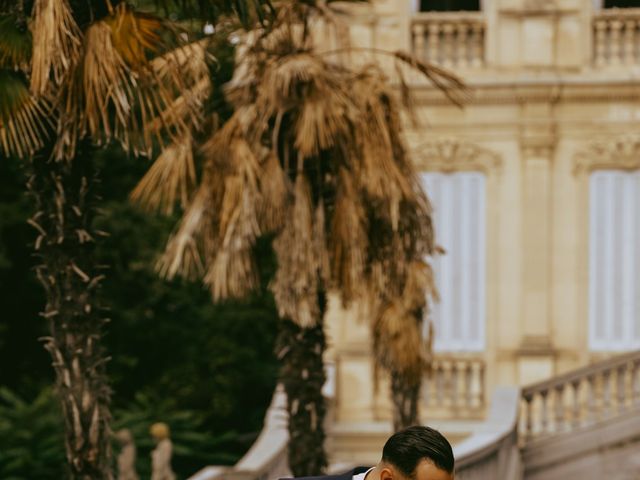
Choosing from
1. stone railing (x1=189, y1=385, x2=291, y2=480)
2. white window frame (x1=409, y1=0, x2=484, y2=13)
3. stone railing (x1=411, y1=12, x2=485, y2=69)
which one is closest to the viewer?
stone railing (x1=189, y1=385, x2=291, y2=480)

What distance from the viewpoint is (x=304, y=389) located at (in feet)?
50.1

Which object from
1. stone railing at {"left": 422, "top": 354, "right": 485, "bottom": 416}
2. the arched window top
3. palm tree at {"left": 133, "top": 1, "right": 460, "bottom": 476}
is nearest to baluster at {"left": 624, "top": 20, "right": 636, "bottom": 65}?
the arched window top

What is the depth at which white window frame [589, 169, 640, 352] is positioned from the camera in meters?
24.3

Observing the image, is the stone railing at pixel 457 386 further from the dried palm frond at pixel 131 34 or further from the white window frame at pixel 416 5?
the dried palm frond at pixel 131 34

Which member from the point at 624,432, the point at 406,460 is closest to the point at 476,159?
the point at 624,432

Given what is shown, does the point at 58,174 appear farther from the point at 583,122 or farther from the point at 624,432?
the point at 583,122

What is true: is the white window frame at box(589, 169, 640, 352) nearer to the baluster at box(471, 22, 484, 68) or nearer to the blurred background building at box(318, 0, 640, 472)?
the blurred background building at box(318, 0, 640, 472)

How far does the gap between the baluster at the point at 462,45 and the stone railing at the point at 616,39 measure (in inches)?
68.7

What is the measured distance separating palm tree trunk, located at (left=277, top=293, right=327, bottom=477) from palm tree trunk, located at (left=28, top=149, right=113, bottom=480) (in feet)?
12.0

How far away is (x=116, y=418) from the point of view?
25781 mm

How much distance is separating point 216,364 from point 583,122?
24.2 ft

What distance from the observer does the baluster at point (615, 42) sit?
79.8ft

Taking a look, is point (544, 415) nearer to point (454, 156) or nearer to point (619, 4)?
point (454, 156)

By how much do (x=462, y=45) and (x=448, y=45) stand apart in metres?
0.19
